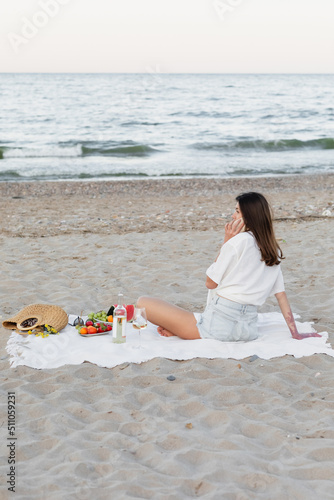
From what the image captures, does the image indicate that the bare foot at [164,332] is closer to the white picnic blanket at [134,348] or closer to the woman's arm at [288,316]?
the white picnic blanket at [134,348]

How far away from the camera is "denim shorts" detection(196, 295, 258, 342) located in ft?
14.1

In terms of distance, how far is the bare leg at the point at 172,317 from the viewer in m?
4.46

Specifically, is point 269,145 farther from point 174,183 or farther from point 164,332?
point 164,332

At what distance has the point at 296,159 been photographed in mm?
19438

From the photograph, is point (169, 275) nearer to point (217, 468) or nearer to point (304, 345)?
point (304, 345)

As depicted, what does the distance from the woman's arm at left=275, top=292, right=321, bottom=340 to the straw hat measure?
170cm

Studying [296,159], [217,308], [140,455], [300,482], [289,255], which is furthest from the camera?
[296,159]

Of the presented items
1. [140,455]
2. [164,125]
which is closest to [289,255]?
[140,455]

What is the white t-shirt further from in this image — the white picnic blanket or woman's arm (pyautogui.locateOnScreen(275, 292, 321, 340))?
the white picnic blanket

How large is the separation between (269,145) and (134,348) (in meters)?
18.9

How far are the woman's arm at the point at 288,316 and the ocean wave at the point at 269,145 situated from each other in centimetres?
1748

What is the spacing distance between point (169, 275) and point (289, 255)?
1744mm

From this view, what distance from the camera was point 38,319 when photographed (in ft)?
14.9

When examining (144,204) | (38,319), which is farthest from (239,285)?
(144,204)
